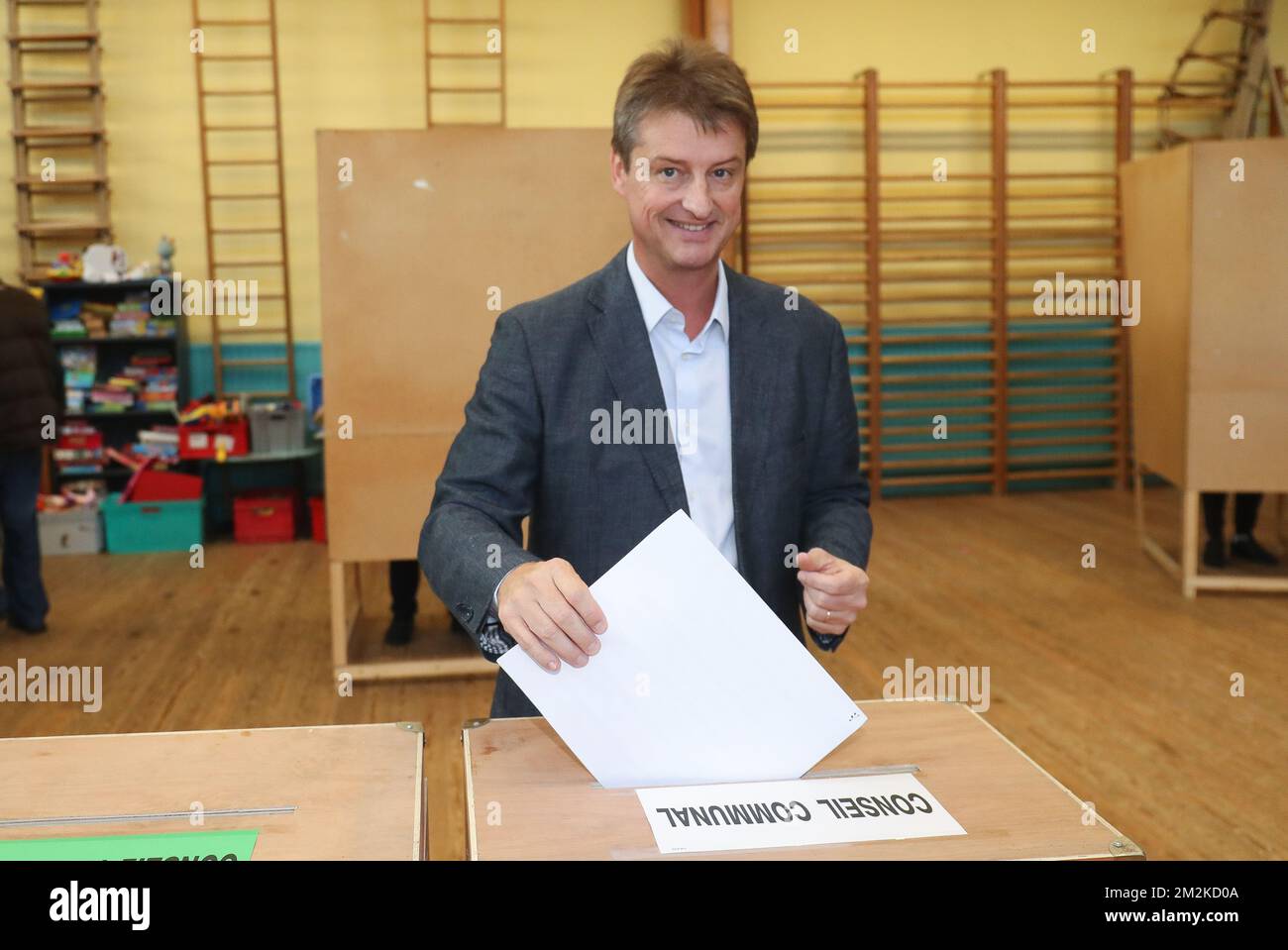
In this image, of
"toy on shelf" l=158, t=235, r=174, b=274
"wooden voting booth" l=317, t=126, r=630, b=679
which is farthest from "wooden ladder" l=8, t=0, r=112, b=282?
A: "wooden voting booth" l=317, t=126, r=630, b=679

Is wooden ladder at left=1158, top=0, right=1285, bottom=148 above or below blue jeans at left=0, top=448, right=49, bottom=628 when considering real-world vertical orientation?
above

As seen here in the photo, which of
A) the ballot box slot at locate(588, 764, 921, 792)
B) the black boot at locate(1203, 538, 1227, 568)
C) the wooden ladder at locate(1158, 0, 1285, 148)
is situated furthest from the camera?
the wooden ladder at locate(1158, 0, 1285, 148)

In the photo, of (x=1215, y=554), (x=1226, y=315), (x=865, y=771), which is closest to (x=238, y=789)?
(x=865, y=771)

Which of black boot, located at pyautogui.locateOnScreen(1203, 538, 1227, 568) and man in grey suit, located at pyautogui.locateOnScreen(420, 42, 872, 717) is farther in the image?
black boot, located at pyautogui.locateOnScreen(1203, 538, 1227, 568)

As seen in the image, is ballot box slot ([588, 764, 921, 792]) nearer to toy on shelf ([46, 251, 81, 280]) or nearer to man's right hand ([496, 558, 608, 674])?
man's right hand ([496, 558, 608, 674])

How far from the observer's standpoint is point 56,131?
638 cm

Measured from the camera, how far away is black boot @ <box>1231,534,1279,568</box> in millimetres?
5418

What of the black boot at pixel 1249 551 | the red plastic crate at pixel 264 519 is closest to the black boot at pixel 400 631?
the red plastic crate at pixel 264 519

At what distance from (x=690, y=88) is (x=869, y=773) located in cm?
78

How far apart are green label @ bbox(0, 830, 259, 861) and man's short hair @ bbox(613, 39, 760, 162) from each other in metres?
0.89

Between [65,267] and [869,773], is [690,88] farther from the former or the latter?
[65,267]

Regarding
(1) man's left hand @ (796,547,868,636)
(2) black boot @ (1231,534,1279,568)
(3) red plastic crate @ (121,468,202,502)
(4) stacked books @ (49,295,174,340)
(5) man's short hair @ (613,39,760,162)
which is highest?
(5) man's short hair @ (613,39,760,162)
